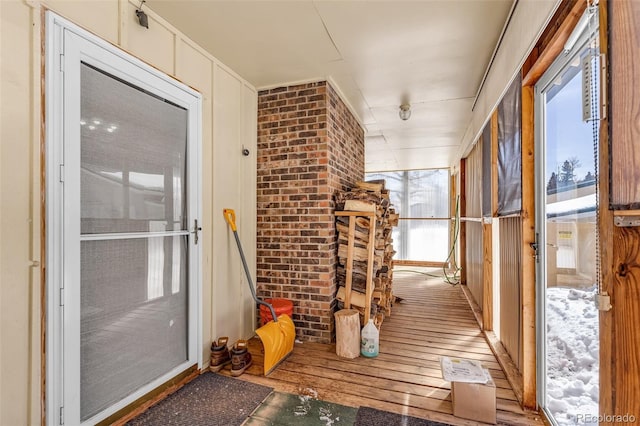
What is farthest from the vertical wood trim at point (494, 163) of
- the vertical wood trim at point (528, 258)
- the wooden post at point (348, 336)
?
the wooden post at point (348, 336)

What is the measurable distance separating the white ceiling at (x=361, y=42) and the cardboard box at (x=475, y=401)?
2510 mm

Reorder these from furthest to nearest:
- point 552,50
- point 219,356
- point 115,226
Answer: point 219,356 → point 115,226 → point 552,50

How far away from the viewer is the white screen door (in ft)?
4.88

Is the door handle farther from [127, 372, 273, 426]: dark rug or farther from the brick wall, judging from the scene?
Answer: [127, 372, 273, 426]: dark rug

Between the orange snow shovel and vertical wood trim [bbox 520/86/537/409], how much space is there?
181 cm

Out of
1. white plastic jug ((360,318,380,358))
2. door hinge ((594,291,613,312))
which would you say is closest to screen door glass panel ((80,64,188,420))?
white plastic jug ((360,318,380,358))

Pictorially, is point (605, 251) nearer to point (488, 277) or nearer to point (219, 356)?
point (488, 277)

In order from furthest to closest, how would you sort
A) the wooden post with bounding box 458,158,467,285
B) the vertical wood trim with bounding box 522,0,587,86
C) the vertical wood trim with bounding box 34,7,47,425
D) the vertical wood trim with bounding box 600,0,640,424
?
the wooden post with bounding box 458,158,467,285
the vertical wood trim with bounding box 34,7,47,425
the vertical wood trim with bounding box 522,0,587,86
the vertical wood trim with bounding box 600,0,640,424

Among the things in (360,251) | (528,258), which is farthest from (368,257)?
(528,258)

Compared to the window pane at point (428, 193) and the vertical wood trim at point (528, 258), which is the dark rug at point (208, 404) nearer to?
the vertical wood trim at point (528, 258)

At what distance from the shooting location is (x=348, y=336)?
8.83ft

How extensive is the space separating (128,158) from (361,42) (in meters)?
1.97

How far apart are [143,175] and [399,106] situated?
Result: 3.12 metres

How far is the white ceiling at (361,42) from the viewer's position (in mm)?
2000
